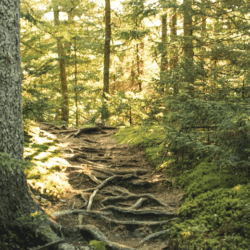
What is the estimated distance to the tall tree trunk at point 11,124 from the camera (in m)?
3.49

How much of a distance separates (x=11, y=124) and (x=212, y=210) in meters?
4.04

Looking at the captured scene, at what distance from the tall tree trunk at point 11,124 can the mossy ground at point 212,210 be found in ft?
8.58

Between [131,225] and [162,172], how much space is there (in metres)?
2.71

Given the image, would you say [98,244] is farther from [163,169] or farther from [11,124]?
[163,169]

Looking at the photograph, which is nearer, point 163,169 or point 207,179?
point 207,179

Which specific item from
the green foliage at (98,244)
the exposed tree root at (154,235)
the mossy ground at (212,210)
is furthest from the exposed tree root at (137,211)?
the green foliage at (98,244)

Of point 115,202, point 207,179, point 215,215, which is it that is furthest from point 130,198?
point 215,215

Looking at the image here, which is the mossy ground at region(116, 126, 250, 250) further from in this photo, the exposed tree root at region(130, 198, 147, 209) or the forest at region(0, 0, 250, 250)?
the exposed tree root at region(130, 198, 147, 209)

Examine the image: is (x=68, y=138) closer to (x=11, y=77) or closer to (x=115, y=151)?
(x=115, y=151)

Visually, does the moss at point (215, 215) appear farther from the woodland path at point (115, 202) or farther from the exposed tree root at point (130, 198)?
the exposed tree root at point (130, 198)

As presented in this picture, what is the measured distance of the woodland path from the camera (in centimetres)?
454

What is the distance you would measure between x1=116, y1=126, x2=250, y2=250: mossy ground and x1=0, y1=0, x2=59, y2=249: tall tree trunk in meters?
2.62

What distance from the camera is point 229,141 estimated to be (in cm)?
496

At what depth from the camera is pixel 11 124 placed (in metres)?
3.65
